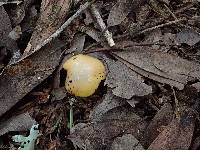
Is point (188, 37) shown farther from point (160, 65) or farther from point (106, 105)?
point (106, 105)

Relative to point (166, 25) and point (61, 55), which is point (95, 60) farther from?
point (166, 25)

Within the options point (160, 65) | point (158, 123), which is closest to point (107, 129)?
point (158, 123)

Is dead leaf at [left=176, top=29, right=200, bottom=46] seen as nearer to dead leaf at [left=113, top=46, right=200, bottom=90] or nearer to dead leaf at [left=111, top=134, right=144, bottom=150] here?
dead leaf at [left=113, top=46, right=200, bottom=90]

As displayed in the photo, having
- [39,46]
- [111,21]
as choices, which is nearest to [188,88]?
[111,21]

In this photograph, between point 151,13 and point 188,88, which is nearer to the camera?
point 188,88

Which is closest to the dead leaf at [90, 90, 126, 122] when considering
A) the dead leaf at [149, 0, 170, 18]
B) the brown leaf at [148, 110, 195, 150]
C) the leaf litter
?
the leaf litter

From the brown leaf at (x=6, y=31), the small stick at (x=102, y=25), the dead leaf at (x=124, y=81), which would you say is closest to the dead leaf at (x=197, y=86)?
the dead leaf at (x=124, y=81)

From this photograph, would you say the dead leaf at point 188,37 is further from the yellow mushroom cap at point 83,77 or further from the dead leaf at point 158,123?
the yellow mushroom cap at point 83,77
